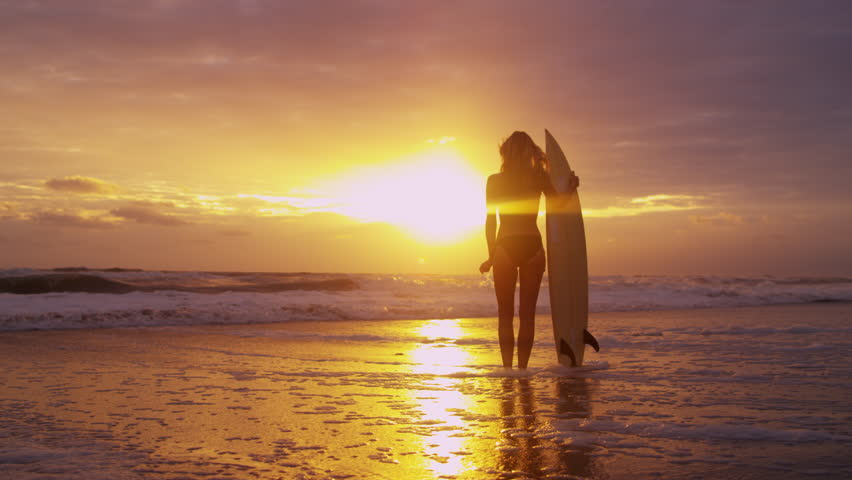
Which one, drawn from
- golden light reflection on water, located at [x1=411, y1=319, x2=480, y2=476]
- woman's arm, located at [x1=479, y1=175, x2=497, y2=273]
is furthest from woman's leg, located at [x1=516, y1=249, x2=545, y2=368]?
golden light reflection on water, located at [x1=411, y1=319, x2=480, y2=476]

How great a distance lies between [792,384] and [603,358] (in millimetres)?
2170

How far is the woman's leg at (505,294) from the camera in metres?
5.79

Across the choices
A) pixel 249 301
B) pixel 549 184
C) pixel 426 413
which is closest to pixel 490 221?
pixel 549 184

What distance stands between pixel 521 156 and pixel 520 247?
0.84m

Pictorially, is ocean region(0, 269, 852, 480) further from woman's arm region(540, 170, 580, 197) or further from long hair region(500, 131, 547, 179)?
long hair region(500, 131, 547, 179)

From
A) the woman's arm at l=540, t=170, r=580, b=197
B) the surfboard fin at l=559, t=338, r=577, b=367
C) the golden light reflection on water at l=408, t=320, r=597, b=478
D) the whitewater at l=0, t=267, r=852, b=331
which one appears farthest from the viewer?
the whitewater at l=0, t=267, r=852, b=331

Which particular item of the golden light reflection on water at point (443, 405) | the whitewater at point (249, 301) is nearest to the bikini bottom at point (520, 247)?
the golden light reflection on water at point (443, 405)

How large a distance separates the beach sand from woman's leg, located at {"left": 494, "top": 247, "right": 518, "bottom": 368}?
223 millimetres

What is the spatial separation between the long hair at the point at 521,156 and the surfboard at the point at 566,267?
38cm

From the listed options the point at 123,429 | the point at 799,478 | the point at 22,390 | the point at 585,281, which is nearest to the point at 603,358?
the point at 585,281

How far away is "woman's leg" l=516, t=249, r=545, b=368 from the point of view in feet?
19.0

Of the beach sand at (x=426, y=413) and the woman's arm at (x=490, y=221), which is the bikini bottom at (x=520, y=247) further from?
the beach sand at (x=426, y=413)

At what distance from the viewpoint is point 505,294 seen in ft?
19.2

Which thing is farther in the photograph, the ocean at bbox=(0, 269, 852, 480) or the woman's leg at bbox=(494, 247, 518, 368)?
the woman's leg at bbox=(494, 247, 518, 368)
